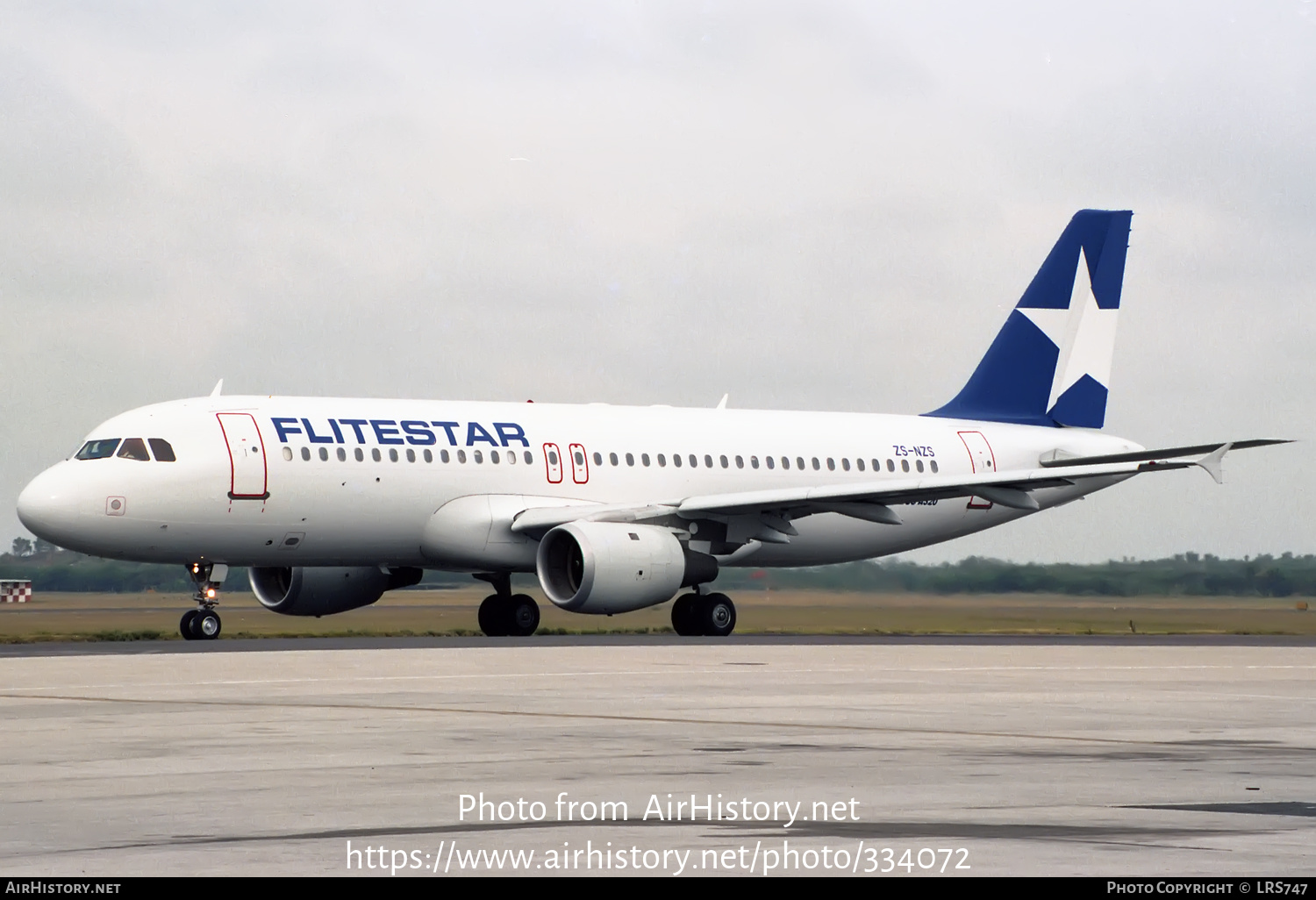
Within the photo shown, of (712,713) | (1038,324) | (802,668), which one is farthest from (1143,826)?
(1038,324)

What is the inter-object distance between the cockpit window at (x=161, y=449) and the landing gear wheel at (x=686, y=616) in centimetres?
882

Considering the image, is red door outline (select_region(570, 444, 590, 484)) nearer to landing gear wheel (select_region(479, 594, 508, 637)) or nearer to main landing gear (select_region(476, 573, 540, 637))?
main landing gear (select_region(476, 573, 540, 637))

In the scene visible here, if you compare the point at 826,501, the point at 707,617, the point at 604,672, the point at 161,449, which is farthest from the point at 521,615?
the point at 604,672

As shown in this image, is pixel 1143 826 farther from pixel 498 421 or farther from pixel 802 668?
pixel 498 421

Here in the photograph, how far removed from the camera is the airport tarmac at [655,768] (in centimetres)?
850

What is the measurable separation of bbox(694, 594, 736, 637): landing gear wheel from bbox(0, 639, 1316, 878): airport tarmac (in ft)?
34.3

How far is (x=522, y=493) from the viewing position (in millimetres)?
32938

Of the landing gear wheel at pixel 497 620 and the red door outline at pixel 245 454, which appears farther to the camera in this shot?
the landing gear wheel at pixel 497 620

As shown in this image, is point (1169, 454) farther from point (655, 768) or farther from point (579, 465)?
point (655, 768)

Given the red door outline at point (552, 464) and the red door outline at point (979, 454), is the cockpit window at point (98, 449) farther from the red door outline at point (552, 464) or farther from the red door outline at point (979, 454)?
the red door outline at point (979, 454)

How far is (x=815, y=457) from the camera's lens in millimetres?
37031

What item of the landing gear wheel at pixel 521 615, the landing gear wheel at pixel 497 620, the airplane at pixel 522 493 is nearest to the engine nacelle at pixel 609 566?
the airplane at pixel 522 493
